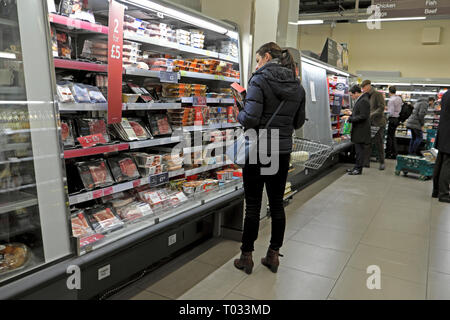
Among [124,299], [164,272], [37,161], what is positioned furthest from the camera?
[164,272]

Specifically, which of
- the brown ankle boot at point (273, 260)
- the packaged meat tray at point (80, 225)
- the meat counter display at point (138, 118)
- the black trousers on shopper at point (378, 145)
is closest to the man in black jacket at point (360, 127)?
the black trousers on shopper at point (378, 145)

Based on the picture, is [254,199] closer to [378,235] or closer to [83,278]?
[83,278]

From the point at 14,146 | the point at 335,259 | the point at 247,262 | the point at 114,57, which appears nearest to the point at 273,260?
the point at 247,262

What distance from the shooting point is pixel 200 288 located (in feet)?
9.28

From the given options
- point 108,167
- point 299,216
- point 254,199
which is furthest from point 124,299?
point 299,216

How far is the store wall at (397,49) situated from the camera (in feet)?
40.9

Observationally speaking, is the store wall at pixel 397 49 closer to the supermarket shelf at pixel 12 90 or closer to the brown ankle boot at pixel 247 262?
the brown ankle boot at pixel 247 262

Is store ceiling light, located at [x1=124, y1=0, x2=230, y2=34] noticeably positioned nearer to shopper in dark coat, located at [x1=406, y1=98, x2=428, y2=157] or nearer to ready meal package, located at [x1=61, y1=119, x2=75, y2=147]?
ready meal package, located at [x1=61, y1=119, x2=75, y2=147]

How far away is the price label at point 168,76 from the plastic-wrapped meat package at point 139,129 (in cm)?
40

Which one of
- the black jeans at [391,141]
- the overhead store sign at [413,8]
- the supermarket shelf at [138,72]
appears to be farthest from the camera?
the black jeans at [391,141]

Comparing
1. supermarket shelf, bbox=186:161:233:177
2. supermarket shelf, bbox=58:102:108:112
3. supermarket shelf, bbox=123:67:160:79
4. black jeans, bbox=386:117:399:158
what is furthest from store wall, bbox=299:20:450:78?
supermarket shelf, bbox=58:102:108:112

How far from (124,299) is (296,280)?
135 centimetres

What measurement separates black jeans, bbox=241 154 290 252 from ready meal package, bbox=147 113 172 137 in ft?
2.80

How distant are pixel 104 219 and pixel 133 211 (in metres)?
0.28
